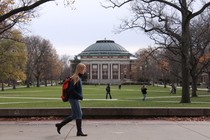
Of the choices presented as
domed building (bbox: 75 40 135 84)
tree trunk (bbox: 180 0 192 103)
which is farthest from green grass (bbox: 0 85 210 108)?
domed building (bbox: 75 40 135 84)

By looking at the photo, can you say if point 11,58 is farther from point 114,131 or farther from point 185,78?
point 114,131

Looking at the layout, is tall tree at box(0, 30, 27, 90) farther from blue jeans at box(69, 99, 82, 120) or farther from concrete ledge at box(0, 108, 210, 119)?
blue jeans at box(69, 99, 82, 120)

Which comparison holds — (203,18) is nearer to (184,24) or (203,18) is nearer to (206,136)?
(184,24)

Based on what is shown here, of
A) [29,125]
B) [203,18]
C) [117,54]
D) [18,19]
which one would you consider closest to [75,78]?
[29,125]

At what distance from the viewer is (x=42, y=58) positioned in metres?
102

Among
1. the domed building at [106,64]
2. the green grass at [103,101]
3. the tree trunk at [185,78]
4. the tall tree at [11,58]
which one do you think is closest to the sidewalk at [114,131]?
the green grass at [103,101]

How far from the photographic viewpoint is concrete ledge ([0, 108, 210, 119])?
14.5 metres

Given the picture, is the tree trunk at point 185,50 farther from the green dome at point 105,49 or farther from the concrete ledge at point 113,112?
the green dome at point 105,49

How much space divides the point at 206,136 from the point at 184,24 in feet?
57.4

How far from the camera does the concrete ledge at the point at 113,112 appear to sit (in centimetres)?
1449

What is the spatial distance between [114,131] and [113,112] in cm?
356

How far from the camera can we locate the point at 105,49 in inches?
7136

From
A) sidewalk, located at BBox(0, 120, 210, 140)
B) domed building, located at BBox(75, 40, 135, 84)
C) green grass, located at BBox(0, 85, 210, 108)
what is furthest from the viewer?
domed building, located at BBox(75, 40, 135, 84)

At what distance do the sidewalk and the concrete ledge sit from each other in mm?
1877
